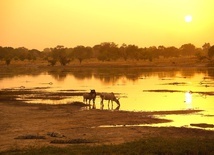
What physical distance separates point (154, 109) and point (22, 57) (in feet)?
411

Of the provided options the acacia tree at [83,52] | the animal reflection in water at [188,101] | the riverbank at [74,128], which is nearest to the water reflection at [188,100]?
the animal reflection in water at [188,101]

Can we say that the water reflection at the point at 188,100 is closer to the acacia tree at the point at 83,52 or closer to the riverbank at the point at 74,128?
the riverbank at the point at 74,128

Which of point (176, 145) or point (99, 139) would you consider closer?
point (176, 145)

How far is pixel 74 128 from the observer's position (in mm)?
22125

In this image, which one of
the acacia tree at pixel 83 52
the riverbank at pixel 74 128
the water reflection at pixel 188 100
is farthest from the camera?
the acacia tree at pixel 83 52

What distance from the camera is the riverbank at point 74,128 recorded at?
17.8 metres

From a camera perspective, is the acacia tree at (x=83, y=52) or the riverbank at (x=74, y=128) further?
the acacia tree at (x=83, y=52)

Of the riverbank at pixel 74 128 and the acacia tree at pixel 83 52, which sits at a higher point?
the acacia tree at pixel 83 52

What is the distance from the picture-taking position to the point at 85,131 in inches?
832

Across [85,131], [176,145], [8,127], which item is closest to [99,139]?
[85,131]

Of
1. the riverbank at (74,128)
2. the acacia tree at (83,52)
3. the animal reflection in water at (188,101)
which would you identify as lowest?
the riverbank at (74,128)

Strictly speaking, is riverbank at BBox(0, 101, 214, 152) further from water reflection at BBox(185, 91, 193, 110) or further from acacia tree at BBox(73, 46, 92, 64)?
acacia tree at BBox(73, 46, 92, 64)

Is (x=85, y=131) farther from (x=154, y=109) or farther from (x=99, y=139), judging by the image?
(x=154, y=109)

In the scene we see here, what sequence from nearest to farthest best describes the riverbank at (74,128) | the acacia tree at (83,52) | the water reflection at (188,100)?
the riverbank at (74,128) < the water reflection at (188,100) < the acacia tree at (83,52)
